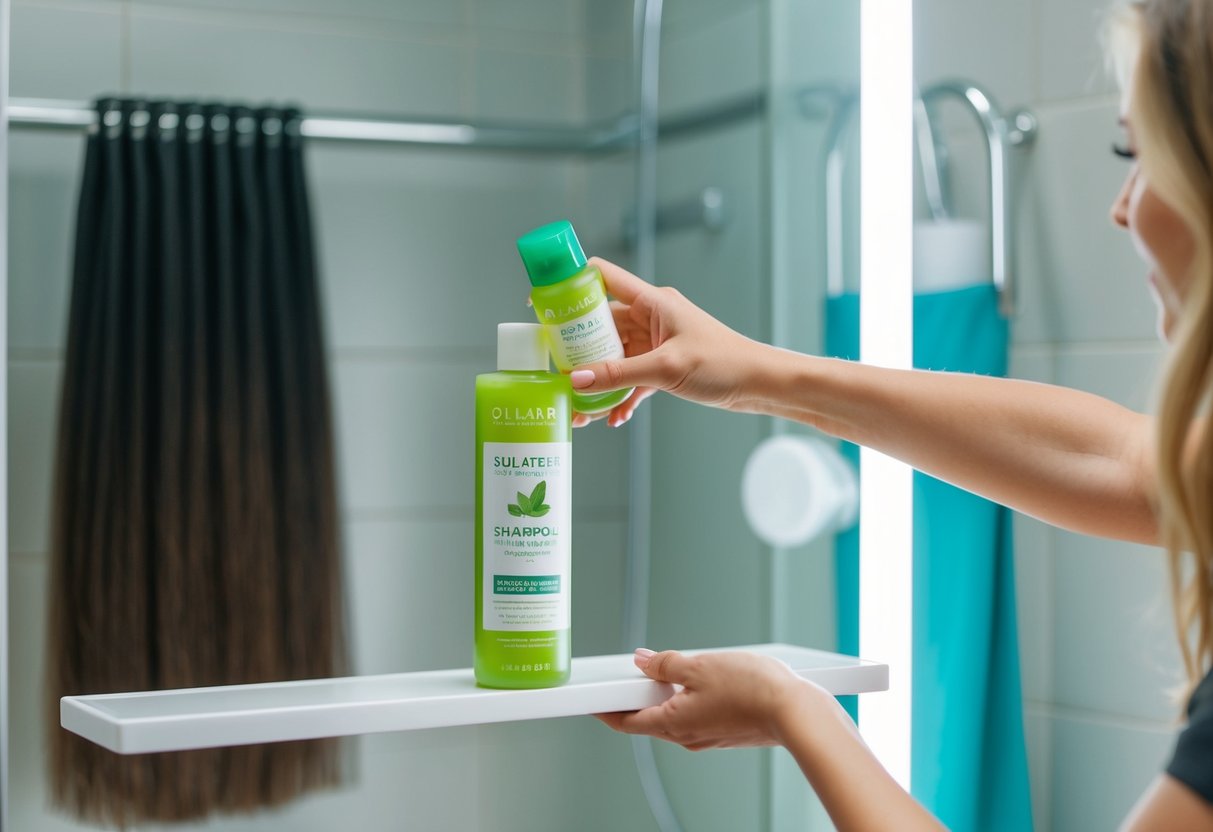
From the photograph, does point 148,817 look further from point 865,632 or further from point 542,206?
point 542,206

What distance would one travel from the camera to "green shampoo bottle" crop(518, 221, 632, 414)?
0.62 metres

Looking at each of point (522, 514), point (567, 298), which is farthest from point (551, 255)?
point (522, 514)

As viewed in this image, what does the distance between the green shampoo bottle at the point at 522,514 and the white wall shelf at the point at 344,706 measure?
0.07 ft

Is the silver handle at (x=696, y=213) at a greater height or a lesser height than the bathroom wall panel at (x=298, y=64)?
lesser

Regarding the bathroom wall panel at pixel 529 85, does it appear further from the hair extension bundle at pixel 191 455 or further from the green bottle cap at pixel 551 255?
the green bottle cap at pixel 551 255

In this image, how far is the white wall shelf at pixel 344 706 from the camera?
21.4 inches

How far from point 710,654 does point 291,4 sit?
1.06 m

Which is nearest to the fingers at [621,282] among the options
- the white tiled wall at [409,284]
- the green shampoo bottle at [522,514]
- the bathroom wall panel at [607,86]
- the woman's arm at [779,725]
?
the green shampoo bottle at [522,514]

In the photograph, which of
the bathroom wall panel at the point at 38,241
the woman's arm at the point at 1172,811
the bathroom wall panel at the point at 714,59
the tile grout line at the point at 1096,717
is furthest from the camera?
the bathroom wall panel at the point at 38,241

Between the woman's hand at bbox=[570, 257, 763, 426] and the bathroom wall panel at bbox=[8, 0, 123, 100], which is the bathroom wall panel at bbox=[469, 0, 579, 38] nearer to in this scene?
the bathroom wall panel at bbox=[8, 0, 123, 100]

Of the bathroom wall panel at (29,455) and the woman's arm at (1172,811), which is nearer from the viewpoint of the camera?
the woman's arm at (1172,811)

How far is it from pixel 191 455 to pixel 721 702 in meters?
0.75

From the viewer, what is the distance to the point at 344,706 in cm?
58

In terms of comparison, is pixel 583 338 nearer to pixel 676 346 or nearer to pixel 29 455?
pixel 676 346
